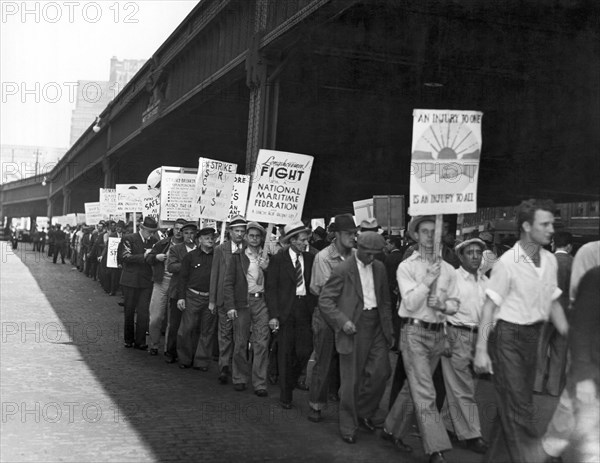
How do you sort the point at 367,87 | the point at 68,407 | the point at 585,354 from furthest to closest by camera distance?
the point at 367,87
the point at 68,407
the point at 585,354

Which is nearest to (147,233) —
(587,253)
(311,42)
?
(311,42)

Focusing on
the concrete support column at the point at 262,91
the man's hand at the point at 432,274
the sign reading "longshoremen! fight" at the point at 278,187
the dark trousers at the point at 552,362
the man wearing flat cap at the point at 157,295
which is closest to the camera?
the man's hand at the point at 432,274

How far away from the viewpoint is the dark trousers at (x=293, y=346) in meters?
8.73

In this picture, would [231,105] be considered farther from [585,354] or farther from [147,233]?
[585,354]

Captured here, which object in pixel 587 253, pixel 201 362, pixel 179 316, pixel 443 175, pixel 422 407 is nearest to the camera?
pixel 587 253

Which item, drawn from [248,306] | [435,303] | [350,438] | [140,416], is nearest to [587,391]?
[435,303]

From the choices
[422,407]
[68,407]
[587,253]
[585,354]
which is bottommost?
[68,407]

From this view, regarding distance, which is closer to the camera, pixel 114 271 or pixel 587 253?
pixel 587 253

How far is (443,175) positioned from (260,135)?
27.5 feet

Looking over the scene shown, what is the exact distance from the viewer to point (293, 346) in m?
8.96

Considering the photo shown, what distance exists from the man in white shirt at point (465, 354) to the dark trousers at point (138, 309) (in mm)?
6221

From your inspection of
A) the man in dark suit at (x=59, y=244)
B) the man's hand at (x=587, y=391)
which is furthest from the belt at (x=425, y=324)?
the man in dark suit at (x=59, y=244)

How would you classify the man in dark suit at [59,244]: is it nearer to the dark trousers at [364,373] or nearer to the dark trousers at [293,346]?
the dark trousers at [293,346]

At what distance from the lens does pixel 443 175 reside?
23.8 ft
